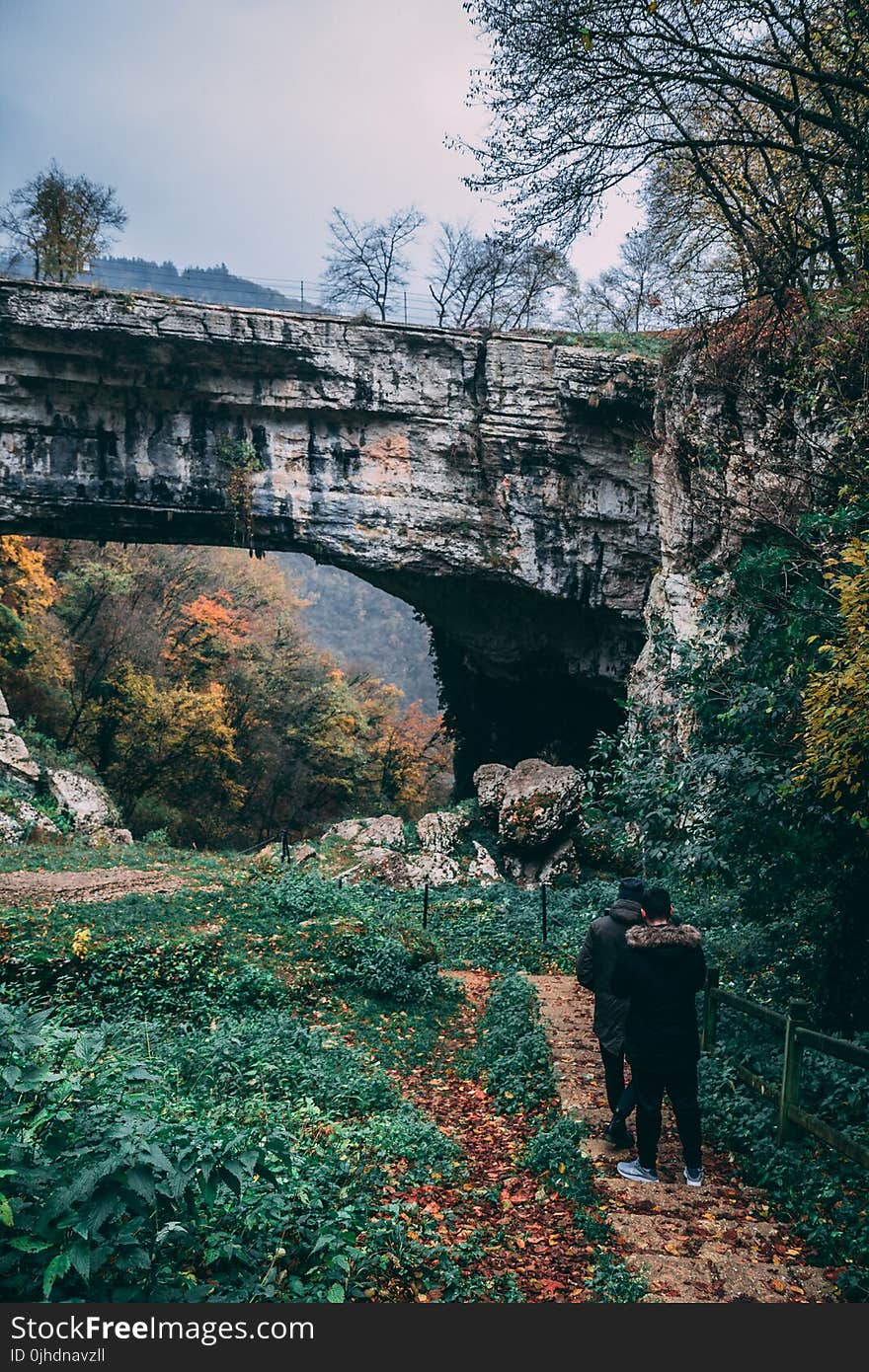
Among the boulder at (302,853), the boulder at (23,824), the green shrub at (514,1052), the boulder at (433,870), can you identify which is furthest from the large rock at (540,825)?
the boulder at (23,824)

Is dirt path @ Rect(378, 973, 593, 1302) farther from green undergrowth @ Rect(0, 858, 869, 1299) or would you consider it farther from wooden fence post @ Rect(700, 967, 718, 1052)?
wooden fence post @ Rect(700, 967, 718, 1052)

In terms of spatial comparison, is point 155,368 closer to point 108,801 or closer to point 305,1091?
point 108,801

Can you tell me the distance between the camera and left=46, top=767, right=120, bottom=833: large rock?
21078mm

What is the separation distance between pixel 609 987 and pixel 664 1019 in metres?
0.77

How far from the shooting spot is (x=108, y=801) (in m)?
23.5

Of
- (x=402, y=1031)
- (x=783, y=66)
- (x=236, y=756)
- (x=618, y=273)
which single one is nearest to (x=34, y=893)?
(x=402, y=1031)

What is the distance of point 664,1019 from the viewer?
4547 millimetres

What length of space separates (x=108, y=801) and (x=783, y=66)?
22.0 meters

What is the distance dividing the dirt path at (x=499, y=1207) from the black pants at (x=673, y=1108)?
60cm

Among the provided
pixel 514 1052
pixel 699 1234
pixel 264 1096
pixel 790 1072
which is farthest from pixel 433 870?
pixel 699 1234

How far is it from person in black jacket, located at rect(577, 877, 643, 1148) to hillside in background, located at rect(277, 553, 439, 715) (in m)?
61.1

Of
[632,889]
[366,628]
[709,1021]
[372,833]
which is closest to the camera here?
[632,889]

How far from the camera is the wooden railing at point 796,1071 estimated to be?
4.21m

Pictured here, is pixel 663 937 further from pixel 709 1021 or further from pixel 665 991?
pixel 709 1021
